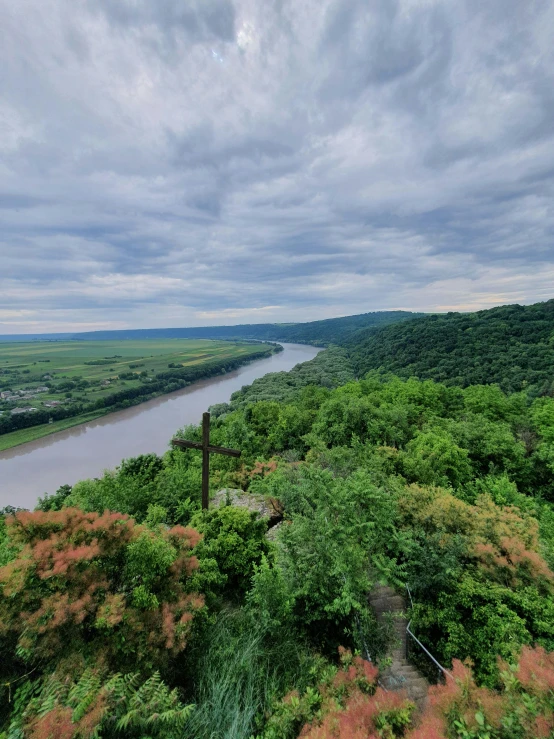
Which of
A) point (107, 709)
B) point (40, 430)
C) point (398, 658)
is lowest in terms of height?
point (40, 430)

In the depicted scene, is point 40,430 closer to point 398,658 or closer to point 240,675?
point 240,675

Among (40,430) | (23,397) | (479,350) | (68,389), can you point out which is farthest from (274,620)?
(68,389)

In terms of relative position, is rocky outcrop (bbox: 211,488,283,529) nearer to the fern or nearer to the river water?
the fern

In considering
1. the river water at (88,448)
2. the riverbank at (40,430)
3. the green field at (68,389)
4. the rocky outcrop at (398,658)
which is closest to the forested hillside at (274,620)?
the rocky outcrop at (398,658)

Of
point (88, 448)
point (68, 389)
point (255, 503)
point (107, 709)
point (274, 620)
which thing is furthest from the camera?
point (68, 389)

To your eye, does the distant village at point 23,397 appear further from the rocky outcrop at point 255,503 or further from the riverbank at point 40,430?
the rocky outcrop at point 255,503

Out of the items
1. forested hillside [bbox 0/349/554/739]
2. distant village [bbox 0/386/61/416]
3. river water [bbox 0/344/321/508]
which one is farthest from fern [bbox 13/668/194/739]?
distant village [bbox 0/386/61/416]

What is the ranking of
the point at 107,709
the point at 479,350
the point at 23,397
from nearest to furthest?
the point at 107,709 → the point at 479,350 → the point at 23,397
